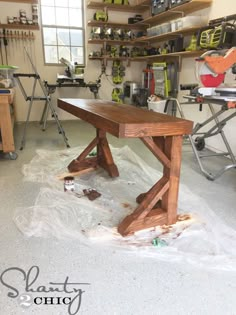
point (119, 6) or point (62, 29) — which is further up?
point (119, 6)

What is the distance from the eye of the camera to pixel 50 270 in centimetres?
139

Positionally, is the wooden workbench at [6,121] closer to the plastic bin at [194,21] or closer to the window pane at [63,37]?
the plastic bin at [194,21]

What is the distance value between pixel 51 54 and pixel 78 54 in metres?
0.59

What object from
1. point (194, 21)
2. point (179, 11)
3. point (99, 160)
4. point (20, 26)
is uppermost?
point (179, 11)

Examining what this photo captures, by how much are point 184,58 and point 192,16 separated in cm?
67

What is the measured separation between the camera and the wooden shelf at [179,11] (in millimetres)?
3531

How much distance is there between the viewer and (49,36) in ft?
17.3

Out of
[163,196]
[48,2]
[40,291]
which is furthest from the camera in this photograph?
[48,2]

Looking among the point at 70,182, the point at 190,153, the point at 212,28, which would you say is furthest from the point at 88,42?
the point at 70,182

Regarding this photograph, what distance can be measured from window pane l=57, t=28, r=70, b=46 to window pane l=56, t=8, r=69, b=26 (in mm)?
138

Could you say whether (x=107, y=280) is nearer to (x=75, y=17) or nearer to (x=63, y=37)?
(x=63, y=37)

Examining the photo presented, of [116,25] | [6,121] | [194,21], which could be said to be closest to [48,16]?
[116,25]

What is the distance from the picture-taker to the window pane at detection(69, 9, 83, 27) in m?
5.35

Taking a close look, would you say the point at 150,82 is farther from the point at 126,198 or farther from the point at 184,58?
A: the point at 126,198
